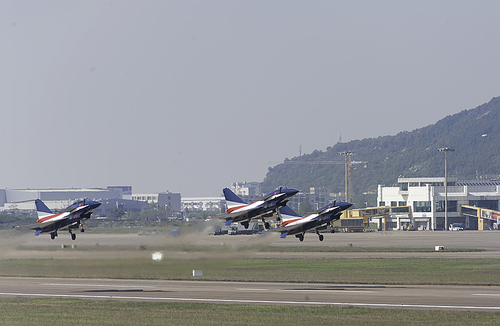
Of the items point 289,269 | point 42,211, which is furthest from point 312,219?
point 42,211

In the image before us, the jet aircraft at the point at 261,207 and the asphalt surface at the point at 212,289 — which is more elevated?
the jet aircraft at the point at 261,207

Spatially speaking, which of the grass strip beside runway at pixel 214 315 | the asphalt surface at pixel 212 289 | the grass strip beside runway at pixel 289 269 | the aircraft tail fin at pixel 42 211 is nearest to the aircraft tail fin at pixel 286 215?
the asphalt surface at pixel 212 289

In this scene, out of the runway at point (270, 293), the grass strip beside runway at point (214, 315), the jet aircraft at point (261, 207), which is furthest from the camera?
the jet aircraft at point (261, 207)

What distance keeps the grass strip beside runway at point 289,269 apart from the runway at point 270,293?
280cm

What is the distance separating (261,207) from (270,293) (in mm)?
9421

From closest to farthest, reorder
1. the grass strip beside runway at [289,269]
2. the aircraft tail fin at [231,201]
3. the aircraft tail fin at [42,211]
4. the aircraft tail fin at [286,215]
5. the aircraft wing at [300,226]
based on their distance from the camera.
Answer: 1. the aircraft tail fin at [42,211]
2. the aircraft wing at [300,226]
3. the aircraft tail fin at [231,201]
4. the aircraft tail fin at [286,215]
5. the grass strip beside runway at [289,269]

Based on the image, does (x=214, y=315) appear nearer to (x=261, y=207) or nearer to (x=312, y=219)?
(x=261, y=207)

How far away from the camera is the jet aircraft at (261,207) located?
2655 inches

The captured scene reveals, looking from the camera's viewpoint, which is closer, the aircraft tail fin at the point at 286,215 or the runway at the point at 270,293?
the runway at the point at 270,293

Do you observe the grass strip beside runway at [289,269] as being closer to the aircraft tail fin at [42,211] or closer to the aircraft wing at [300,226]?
the aircraft wing at [300,226]

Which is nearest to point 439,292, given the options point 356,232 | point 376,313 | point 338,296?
point 338,296

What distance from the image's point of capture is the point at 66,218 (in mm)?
65688

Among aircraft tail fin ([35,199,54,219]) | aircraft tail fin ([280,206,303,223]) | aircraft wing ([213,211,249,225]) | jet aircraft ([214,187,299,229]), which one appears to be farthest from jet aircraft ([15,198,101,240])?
aircraft tail fin ([280,206,303,223])

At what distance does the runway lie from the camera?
196 feet
